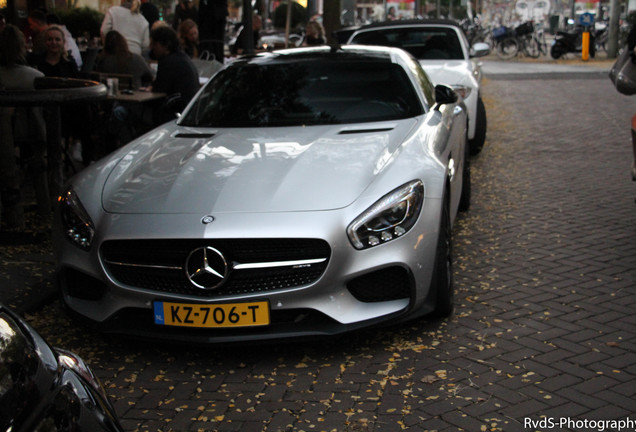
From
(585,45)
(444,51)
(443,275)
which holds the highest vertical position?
(444,51)

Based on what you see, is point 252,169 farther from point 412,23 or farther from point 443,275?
point 412,23

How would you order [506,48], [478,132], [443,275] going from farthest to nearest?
1. [506,48]
2. [478,132]
3. [443,275]

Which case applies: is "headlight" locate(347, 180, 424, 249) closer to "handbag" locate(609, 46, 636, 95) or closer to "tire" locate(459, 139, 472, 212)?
"handbag" locate(609, 46, 636, 95)

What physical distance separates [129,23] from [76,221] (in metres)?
7.87

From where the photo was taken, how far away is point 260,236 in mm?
3818

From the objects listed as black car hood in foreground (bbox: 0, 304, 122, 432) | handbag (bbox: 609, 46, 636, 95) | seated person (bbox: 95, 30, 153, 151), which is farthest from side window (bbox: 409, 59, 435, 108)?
black car hood in foreground (bbox: 0, 304, 122, 432)

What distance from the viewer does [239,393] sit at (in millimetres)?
3725

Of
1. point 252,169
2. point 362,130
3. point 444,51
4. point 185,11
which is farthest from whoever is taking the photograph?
point 185,11

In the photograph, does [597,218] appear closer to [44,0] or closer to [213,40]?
[213,40]

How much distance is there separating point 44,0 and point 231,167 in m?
11.8

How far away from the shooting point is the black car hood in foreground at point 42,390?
179 centimetres

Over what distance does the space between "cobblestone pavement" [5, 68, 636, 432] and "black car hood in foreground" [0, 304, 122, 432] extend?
53.4 inches

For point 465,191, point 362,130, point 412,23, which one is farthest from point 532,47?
point 362,130

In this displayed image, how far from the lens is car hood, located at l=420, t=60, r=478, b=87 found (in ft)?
30.5
